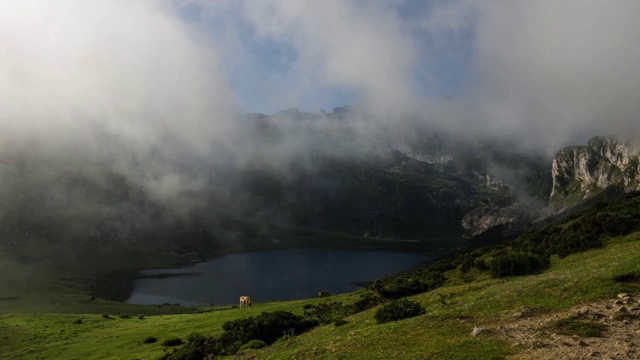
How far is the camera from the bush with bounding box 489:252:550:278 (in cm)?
3216

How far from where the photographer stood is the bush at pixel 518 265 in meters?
32.2

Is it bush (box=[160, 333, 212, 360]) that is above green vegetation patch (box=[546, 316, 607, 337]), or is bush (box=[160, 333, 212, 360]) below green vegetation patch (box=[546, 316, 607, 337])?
below

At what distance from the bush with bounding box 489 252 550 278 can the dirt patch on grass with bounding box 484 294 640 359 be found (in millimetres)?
12864

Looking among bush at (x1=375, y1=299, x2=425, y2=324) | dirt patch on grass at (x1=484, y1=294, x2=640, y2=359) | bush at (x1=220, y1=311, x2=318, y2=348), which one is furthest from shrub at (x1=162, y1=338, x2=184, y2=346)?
dirt patch on grass at (x1=484, y1=294, x2=640, y2=359)

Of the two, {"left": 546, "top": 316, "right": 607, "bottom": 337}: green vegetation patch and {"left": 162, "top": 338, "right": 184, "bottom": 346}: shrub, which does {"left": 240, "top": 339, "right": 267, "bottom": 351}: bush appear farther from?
{"left": 546, "top": 316, "right": 607, "bottom": 337}: green vegetation patch

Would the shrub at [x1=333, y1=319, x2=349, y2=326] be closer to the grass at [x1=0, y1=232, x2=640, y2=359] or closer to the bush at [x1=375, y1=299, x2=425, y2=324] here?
the grass at [x1=0, y1=232, x2=640, y2=359]

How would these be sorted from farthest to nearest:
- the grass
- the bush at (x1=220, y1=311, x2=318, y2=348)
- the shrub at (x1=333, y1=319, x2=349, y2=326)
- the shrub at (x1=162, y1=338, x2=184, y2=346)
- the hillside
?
the shrub at (x1=162, y1=338, x2=184, y2=346) → the bush at (x1=220, y1=311, x2=318, y2=348) → the shrub at (x1=333, y1=319, x2=349, y2=326) → the grass → the hillside

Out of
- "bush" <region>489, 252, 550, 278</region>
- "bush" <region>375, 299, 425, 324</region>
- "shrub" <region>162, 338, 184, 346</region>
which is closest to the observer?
"bush" <region>375, 299, 425, 324</region>

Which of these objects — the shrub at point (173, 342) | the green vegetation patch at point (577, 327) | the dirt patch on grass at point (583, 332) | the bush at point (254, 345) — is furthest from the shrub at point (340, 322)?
the shrub at point (173, 342)

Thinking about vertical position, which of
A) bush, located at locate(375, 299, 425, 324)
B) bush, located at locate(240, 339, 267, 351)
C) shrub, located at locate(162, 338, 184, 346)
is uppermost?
bush, located at locate(375, 299, 425, 324)

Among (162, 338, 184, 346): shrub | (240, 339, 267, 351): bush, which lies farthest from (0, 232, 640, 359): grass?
(162, 338, 184, 346): shrub

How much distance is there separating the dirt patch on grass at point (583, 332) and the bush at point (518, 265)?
42.2ft

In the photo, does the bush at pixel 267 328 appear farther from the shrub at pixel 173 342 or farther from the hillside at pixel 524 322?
the shrub at pixel 173 342

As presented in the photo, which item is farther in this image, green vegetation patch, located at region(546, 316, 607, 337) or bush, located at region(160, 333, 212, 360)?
bush, located at region(160, 333, 212, 360)
